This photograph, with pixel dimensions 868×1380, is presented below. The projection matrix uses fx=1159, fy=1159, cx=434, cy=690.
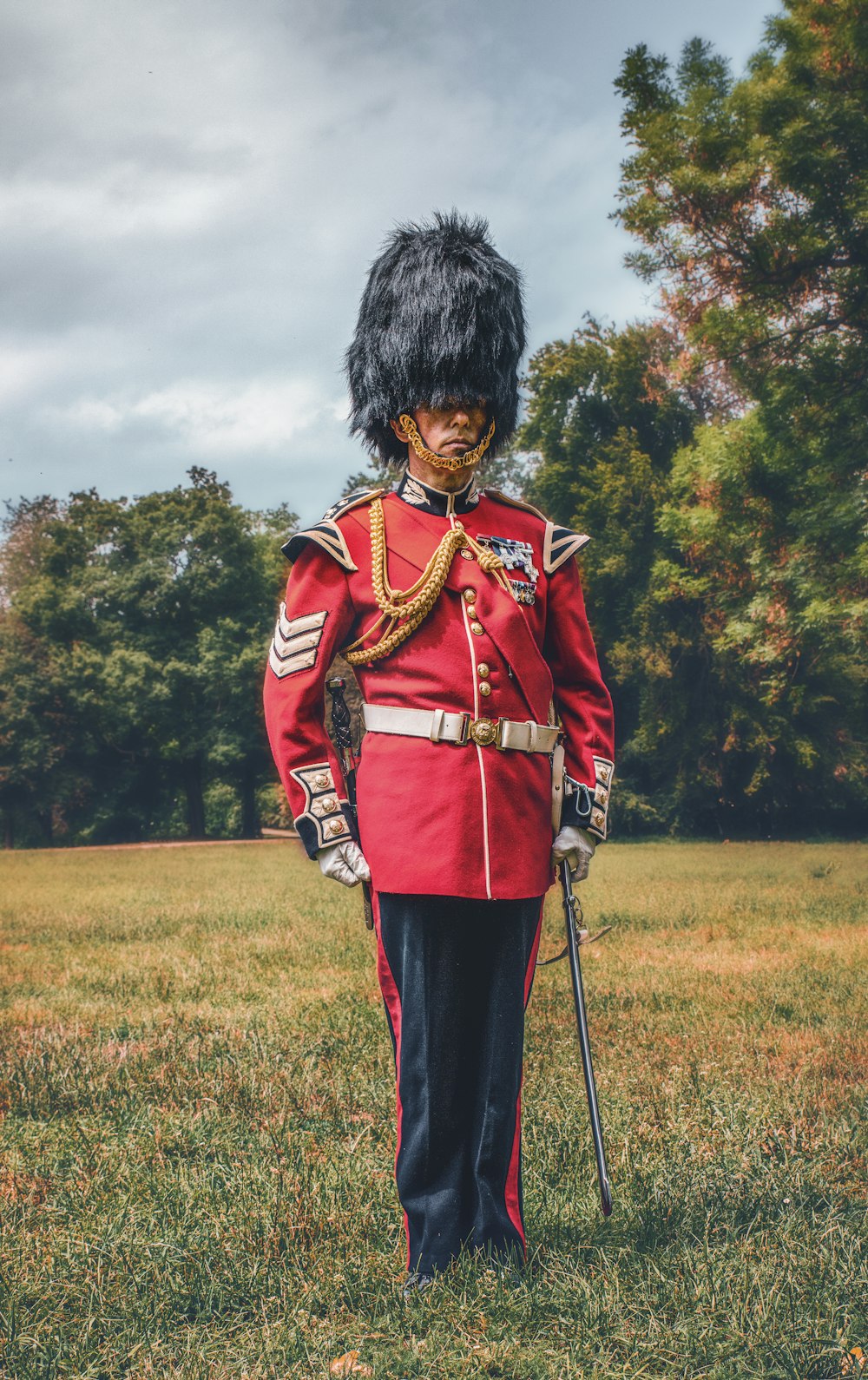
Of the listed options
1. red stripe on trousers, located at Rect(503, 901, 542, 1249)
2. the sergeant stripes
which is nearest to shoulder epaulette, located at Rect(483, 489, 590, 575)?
the sergeant stripes

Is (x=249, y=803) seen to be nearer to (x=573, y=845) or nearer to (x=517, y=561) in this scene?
(x=573, y=845)

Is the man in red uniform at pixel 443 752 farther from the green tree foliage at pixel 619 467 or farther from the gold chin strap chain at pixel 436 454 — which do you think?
the green tree foliage at pixel 619 467

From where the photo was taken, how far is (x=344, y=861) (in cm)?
303

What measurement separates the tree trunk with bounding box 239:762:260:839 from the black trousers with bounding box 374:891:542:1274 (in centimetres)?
3332

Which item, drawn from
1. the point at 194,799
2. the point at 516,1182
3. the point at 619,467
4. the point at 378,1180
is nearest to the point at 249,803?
the point at 194,799

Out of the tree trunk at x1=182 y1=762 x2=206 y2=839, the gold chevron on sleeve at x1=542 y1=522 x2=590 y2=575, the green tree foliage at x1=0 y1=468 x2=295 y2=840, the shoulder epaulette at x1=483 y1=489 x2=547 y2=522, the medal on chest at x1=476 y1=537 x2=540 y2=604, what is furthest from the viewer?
the tree trunk at x1=182 y1=762 x2=206 y2=839

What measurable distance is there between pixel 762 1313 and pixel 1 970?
700 cm

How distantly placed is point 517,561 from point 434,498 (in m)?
0.30

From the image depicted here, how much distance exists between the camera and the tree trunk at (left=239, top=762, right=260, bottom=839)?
36.1 metres

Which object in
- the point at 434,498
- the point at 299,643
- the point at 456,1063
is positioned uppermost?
the point at 434,498

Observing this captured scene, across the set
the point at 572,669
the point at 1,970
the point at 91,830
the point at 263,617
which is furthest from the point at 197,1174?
the point at 91,830

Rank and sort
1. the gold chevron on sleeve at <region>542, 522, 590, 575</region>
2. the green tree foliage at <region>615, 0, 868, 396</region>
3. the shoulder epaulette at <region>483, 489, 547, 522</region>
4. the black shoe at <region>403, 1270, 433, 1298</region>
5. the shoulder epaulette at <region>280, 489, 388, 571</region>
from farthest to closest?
1. the green tree foliage at <region>615, 0, 868, 396</region>
2. the shoulder epaulette at <region>483, 489, 547, 522</region>
3. the gold chevron on sleeve at <region>542, 522, 590, 575</region>
4. the shoulder epaulette at <region>280, 489, 388, 571</region>
5. the black shoe at <region>403, 1270, 433, 1298</region>

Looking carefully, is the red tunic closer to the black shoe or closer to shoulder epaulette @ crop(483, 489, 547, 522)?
shoulder epaulette @ crop(483, 489, 547, 522)

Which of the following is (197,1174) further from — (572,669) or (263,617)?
(263,617)
